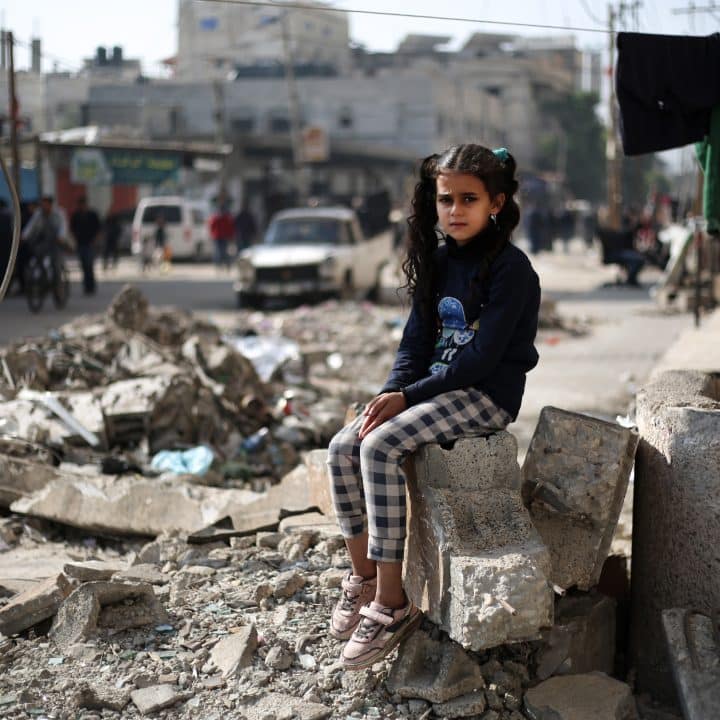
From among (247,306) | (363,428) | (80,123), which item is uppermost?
(80,123)

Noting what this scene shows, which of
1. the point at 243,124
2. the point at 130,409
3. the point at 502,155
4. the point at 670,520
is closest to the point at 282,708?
the point at 670,520

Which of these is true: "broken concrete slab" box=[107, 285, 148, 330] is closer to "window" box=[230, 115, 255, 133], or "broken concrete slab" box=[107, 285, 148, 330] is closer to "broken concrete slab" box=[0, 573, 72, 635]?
"broken concrete slab" box=[0, 573, 72, 635]

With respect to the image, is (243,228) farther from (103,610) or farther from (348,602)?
(348,602)

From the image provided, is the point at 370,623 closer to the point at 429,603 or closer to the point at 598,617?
the point at 429,603

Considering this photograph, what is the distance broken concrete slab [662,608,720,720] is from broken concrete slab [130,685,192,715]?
143 centimetres

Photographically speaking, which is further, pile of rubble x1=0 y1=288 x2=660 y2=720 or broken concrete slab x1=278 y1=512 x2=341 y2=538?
broken concrete slab x1=278 y1=512 x2=341 y2=538

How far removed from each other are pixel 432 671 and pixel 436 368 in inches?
35.9

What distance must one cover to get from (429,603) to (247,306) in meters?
16.7

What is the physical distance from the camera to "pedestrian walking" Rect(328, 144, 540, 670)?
10.9 feet

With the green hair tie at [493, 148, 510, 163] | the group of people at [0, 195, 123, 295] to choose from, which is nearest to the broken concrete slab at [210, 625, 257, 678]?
the green hair tie at [493, 148, 510, 163]

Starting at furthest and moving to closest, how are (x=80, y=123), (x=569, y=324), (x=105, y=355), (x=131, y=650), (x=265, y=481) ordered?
1. (x=80, y=123)
2. (x=569, y=324)
3. (x=105, y=355)
4. (x=265, y=481)
5. (x=131, y=650)

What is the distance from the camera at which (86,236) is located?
2069 cm

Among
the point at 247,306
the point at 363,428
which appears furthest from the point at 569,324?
the point at 363,428

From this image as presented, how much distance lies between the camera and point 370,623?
3311 millimetres
